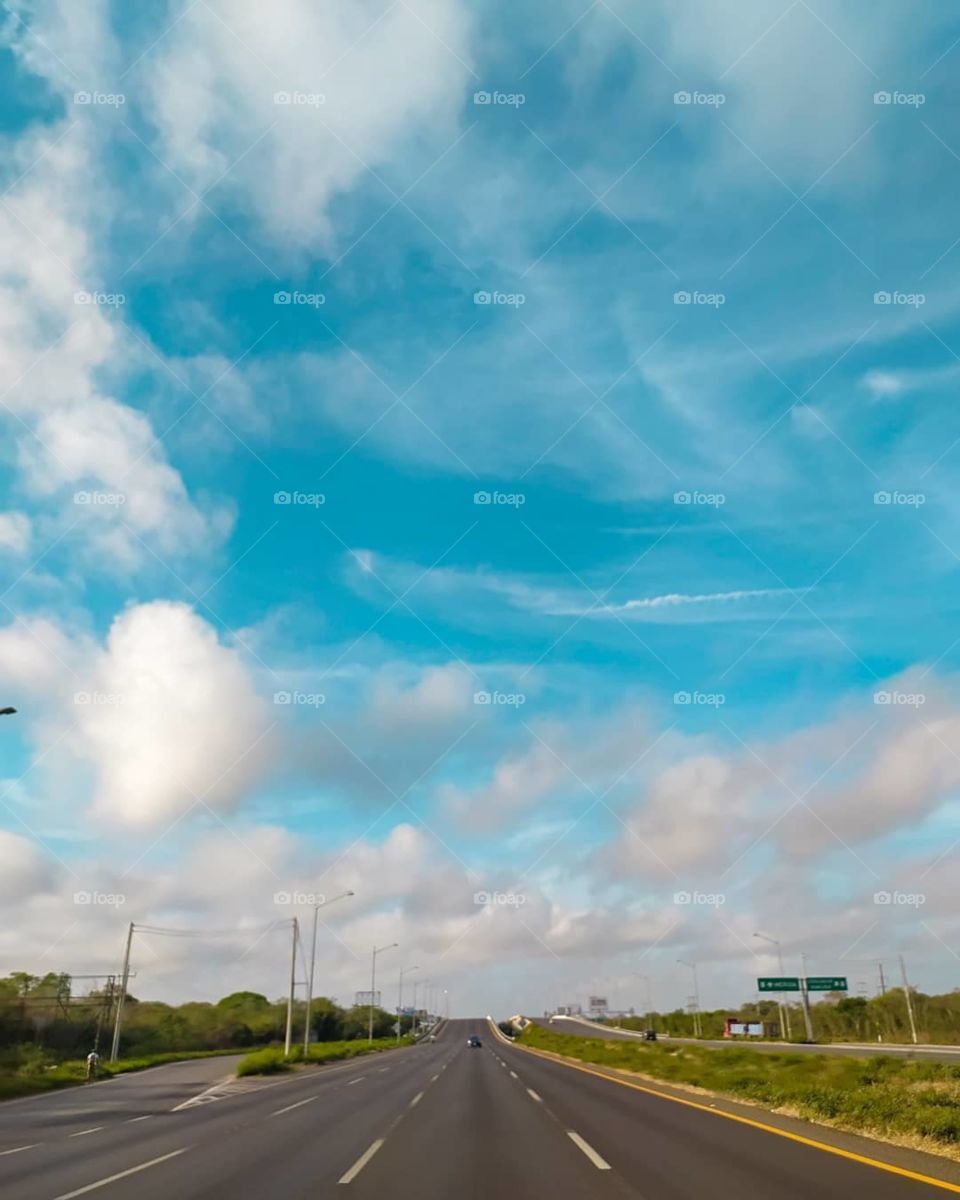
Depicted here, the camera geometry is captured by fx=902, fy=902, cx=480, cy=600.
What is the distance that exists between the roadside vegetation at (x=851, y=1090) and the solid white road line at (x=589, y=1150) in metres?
4.70

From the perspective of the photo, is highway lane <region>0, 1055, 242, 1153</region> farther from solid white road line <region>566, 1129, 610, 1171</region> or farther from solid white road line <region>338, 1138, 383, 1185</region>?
solid white road line <region>566, 1129, 610, 1171</region>

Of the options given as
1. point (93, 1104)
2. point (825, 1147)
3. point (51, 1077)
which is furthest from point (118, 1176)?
point (51, 1077)

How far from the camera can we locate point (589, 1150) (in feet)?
45.7

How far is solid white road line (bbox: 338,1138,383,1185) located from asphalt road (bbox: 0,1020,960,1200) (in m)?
0.03

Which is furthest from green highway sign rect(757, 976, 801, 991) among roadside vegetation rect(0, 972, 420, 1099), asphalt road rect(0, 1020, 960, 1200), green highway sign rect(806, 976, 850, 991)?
asphalt road rect(0, 1020, 960, 1200)

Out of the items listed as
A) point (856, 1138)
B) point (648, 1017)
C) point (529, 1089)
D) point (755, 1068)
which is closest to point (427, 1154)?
point (856, 1138)

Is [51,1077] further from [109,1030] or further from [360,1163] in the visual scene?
[109,1030]

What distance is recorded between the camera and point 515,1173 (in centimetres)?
1197

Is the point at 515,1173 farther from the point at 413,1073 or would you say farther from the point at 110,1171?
the point at 413,1073

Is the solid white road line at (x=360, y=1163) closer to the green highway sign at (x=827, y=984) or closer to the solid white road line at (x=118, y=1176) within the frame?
the solid white road line at (x=118, y=1176)

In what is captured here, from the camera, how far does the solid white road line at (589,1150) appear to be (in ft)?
40.5

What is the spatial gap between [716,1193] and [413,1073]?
36291mm

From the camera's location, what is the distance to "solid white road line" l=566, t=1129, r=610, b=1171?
1234 cm

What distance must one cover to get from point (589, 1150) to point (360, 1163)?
11.7ft
